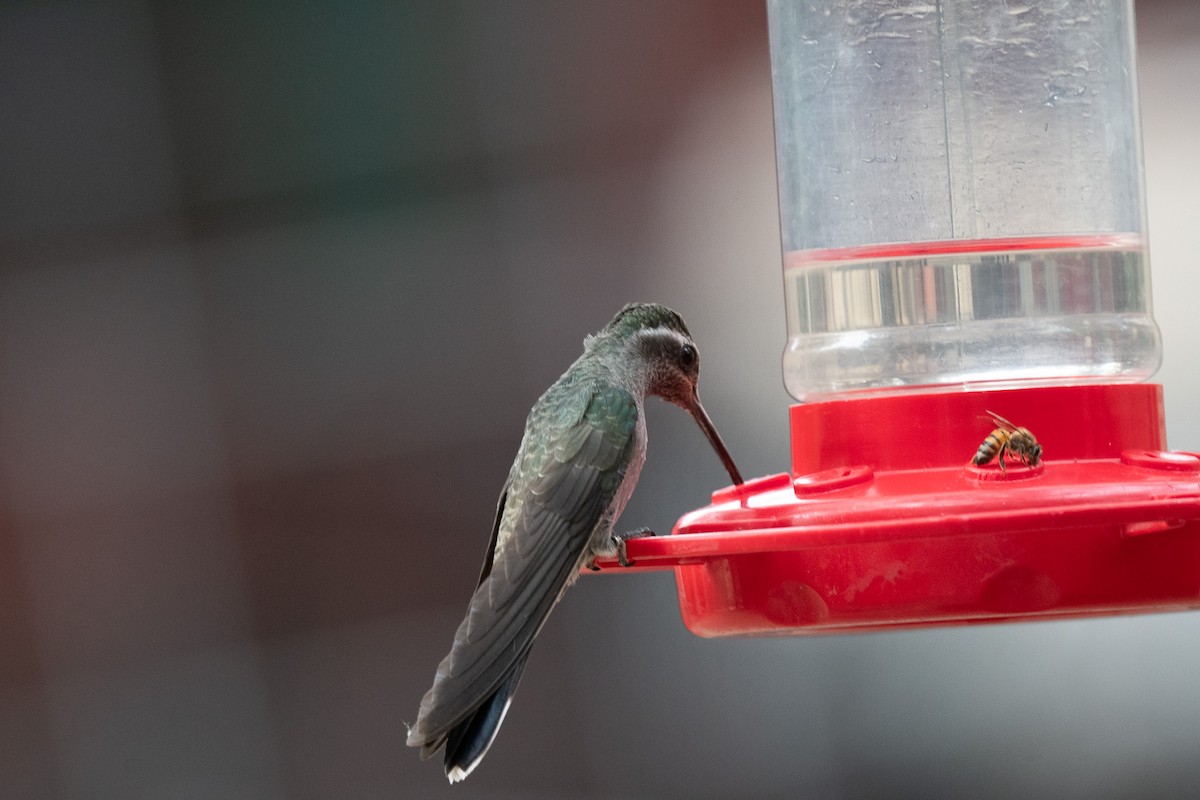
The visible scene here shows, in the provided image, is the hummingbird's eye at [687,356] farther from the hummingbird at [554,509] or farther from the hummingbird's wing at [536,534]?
the hummingbird's wing at [536,534]

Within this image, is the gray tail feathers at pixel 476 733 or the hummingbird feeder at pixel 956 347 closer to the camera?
the hummingbird feeder at pixel 956 347

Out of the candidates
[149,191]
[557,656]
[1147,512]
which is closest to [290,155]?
[149,191]

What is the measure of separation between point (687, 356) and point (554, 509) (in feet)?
2.55

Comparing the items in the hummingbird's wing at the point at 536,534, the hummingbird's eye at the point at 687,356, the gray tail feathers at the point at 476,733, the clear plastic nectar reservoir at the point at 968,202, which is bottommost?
the gray tail feathers at the point at 476,733

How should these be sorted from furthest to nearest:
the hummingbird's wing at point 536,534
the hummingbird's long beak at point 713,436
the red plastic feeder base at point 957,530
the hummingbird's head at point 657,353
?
the hummingbird's head at point 657,353 < the hummingbird's long beak at point 713,436 < the hummingbird's wing at point 536,534 < the red plastic feeder base at point 957,530

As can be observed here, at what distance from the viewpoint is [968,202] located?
2781mm

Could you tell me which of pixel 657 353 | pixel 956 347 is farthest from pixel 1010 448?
pixel 657 353

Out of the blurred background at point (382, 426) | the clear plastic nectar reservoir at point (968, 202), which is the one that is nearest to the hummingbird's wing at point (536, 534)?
the clear plastic nectar reservoir at point (968, 202)

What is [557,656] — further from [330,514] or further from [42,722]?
[42,722]

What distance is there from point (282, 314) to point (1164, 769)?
3181mm

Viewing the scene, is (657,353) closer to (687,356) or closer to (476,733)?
(687,356)

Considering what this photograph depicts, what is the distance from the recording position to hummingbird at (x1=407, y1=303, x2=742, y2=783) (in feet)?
7.55

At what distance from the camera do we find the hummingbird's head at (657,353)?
319 centimetres

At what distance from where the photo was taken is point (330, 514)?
4754 millimetres
